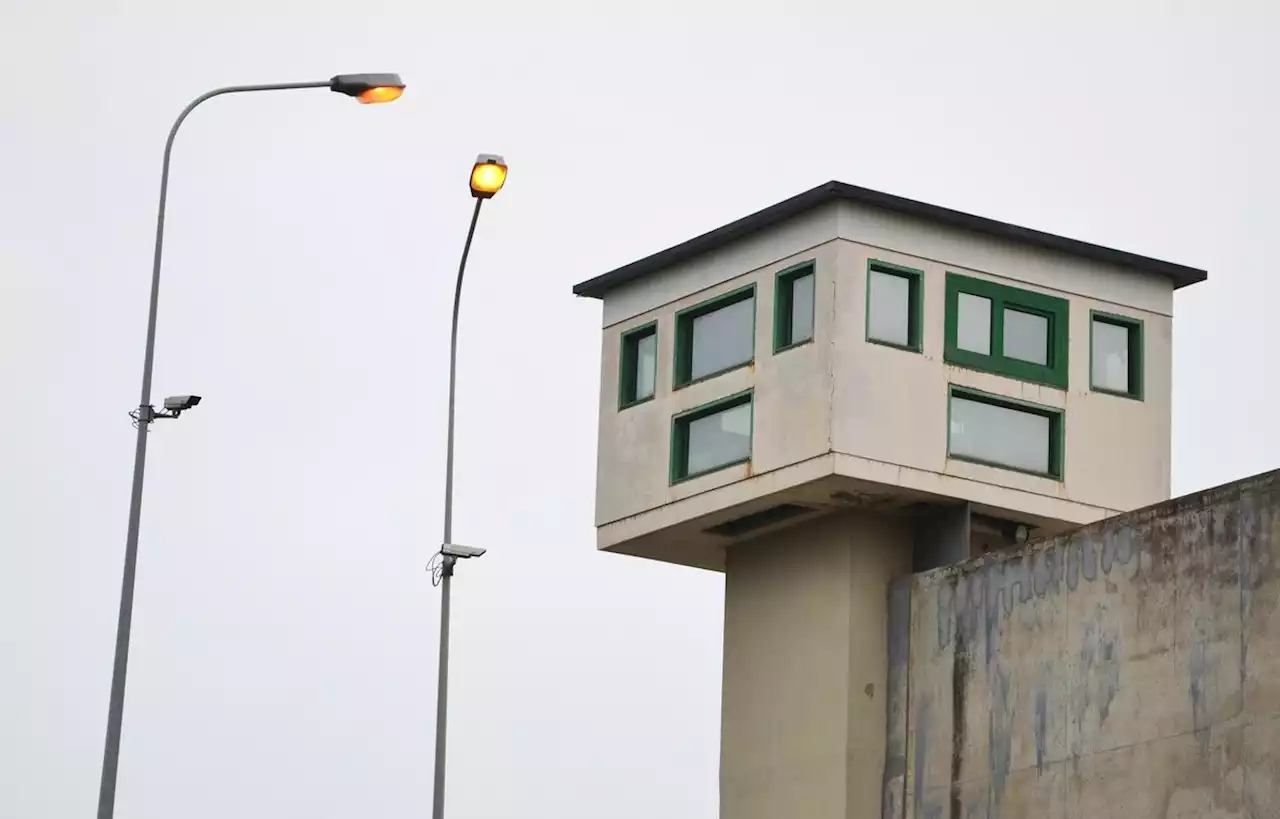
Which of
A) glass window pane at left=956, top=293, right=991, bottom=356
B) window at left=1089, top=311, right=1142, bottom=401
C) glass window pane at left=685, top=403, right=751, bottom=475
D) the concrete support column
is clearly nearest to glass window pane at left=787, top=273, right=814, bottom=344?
glass window pane at left=685, top=403, right=751, bottom=475

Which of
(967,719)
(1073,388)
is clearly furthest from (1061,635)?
(1073,388)

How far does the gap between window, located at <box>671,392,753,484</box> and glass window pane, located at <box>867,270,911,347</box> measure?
216 centimetres

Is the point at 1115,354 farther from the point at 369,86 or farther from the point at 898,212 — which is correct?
the point at 369,86

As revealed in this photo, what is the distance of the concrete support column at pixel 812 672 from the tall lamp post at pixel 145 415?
9.98 m

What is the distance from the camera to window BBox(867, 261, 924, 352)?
134 feet

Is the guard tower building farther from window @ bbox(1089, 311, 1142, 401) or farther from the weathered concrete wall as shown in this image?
the weathered concrete wall

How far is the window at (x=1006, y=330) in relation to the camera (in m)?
41.4

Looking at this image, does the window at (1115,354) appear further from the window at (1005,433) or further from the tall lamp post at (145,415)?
the tall lamp post at (145,415)

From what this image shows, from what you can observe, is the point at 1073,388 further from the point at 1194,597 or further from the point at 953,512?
the point at 1194,597

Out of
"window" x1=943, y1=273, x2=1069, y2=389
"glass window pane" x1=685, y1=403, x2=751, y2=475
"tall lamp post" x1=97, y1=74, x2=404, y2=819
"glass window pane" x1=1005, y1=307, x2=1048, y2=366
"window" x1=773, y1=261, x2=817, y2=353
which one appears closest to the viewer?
"tall lamp post" x1=97, y1=74, x2=404, y2=819

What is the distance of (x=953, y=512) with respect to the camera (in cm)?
4084

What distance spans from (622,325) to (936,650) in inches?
315

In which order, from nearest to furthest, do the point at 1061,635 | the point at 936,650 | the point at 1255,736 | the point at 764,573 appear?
1. the point at 1255,736
2. the point at 1061,635
3. the point at 936,650
4. the point at 764,573

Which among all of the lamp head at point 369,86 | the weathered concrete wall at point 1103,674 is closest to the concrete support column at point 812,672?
the weathered concrete wall at point 1103,674
